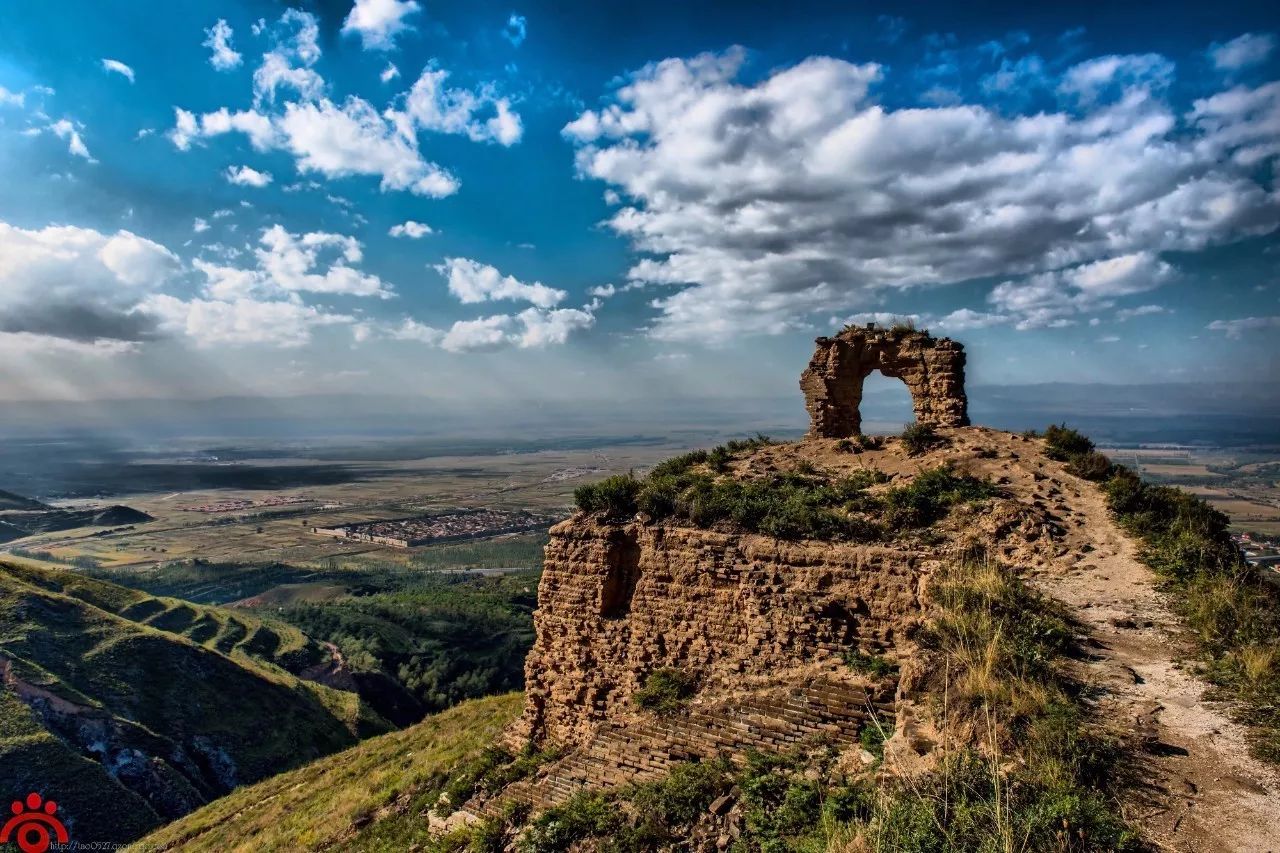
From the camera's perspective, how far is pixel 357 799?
1286cm

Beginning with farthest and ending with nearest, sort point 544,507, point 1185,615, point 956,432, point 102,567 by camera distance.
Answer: point 544,507
point 102,567
point 956,432
point 1185,615

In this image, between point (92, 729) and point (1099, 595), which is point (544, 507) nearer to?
point (92, 729)

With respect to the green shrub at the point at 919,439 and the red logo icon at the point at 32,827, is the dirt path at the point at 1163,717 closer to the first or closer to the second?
the green shrub at the point at 919,439

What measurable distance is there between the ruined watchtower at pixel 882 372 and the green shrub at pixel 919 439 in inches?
65.3

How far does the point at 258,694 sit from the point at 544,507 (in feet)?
278

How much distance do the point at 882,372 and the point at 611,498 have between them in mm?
8465

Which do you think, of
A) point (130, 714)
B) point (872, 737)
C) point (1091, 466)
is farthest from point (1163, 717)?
point (130, 714)

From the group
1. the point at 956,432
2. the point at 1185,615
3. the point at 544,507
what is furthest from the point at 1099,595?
the point at 544,507

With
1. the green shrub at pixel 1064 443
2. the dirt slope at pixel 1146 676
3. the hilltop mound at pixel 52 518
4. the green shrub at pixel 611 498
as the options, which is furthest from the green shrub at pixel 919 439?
the hilltop mound at pixel 52 518

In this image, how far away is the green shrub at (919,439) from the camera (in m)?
12.6

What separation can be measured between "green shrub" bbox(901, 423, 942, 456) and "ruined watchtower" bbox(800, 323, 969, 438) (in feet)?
5.44

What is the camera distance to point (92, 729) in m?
23.7

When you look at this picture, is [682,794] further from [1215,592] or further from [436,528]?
[436,528]

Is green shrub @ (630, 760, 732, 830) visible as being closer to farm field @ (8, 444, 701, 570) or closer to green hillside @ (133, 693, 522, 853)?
green hillside @ (133, 693, 522, 853)
